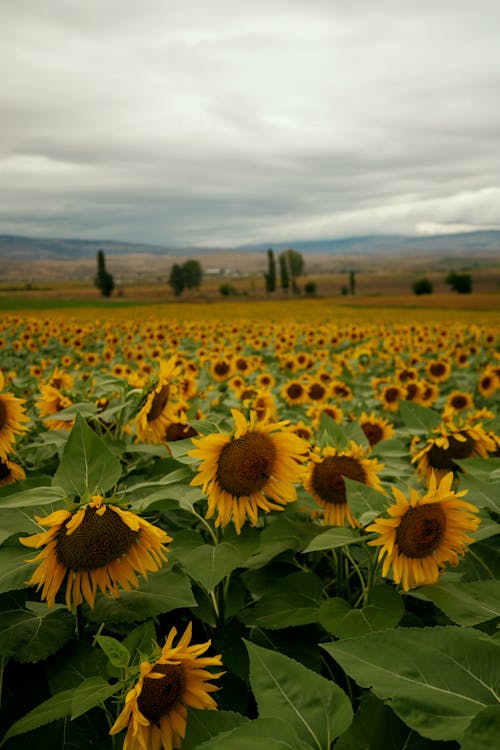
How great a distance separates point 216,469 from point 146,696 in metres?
0.94

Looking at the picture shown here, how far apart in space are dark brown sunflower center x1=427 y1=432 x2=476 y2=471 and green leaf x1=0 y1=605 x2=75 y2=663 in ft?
6.88

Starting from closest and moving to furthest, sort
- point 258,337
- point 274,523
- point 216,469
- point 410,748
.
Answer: point 410,748 → point 216,469 → point 274,523 → point 258,337

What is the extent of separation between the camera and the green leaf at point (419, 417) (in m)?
3.41

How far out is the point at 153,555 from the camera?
2012 millimetres

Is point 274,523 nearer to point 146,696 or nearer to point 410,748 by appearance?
point 146,696

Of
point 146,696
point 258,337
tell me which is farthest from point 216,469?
point 258,337

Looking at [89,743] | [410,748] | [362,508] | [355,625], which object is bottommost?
[89,743]

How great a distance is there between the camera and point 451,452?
10.7 feet

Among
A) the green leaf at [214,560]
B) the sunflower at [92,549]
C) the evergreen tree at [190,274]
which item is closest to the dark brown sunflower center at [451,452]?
the green leaf at [214,560]

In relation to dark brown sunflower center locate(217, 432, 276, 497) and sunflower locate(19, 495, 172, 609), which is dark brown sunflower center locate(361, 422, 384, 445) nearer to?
dark brown sunflower center locate(217, 432, 276, 497)

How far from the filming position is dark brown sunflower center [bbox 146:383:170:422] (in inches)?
124

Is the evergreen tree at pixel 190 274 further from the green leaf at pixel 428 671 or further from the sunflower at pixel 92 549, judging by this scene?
the green leaf at pixel 428 671

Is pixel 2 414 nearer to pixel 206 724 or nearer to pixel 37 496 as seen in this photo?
pixel 37 496

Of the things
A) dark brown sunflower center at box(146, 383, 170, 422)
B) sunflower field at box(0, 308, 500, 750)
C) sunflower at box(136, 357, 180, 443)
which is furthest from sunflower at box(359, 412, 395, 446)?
dark brown sunflower center at box(146, 383, 170, 422)
